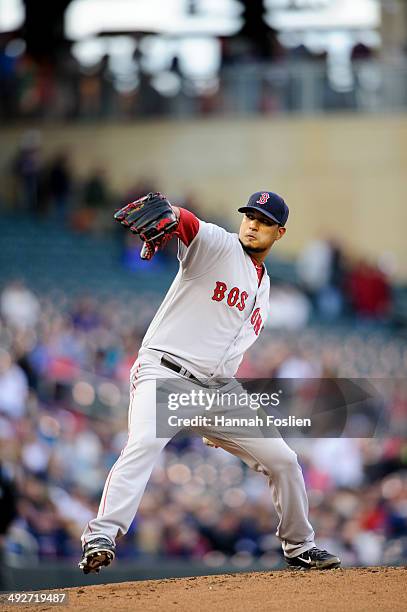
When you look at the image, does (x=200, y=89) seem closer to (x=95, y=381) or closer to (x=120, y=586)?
(x=95, y=381)

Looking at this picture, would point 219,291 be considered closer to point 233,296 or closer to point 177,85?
point 233,296

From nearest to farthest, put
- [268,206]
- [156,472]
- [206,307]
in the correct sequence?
[206,307] → [268,206] → [156,472]

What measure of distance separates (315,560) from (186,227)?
1901mm

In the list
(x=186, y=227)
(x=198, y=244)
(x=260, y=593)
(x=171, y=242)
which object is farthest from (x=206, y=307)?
(x=171, y=242)

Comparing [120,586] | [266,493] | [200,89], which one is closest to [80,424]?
[266,493]

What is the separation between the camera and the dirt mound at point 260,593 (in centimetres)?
565

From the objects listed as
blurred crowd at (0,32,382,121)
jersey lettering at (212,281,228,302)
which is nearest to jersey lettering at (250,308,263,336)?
jersey lettering at (212,281,228,302)

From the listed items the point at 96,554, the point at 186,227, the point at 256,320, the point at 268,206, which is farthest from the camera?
the point at 256,320

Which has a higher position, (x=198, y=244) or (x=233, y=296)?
(x=198, y=244)

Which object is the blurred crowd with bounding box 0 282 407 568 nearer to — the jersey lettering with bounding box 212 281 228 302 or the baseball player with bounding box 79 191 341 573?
the baseball player with bounding box 79 191 341 573

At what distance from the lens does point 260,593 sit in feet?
19.5

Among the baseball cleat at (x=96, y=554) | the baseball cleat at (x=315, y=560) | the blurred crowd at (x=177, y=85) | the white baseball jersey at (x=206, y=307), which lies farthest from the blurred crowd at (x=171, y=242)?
the baseball cleat at (x=96, y=554)

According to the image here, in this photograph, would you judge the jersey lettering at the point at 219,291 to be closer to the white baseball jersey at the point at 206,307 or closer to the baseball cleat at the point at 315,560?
the white baseball jersey at the point at 206,307

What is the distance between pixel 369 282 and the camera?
17.0 m
